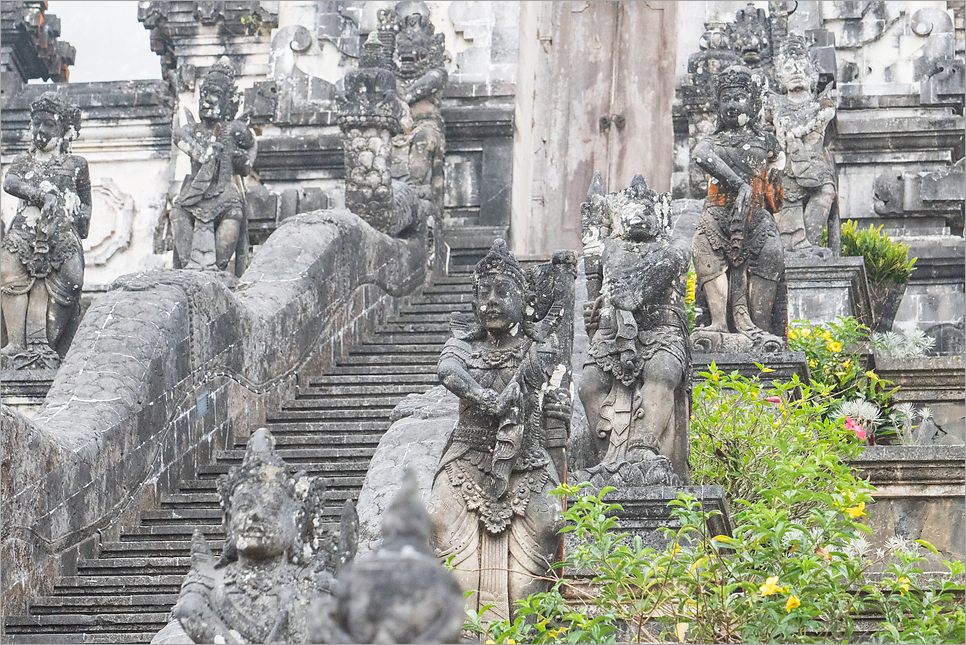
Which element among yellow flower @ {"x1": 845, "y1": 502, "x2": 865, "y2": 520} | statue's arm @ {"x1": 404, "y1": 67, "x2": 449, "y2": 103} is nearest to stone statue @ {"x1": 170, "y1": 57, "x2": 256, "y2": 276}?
statue's arm @ {"x1": 404, "y1": 67, "x2": 449, "y2": 103}

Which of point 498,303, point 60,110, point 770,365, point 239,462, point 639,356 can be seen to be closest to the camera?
point 498,303

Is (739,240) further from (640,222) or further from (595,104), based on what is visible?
(595,104)

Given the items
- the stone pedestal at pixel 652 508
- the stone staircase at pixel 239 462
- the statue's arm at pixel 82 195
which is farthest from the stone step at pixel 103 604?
the statue's arm at pixel 82 195

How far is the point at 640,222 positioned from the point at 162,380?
11.9 ft

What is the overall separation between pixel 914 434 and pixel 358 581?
860 cm

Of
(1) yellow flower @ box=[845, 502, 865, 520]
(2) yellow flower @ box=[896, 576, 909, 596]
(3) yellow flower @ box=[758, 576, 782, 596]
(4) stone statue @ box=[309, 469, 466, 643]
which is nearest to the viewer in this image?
(4) stone statue @ box=[309, 469, 466, 643]

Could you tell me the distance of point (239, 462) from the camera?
12023 millimetres

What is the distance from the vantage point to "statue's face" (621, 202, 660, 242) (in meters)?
9.93

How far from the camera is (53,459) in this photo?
407 inches

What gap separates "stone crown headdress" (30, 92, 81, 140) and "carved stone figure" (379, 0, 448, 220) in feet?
10.6

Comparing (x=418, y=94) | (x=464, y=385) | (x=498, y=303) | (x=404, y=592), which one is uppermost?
(x=418, y=94)

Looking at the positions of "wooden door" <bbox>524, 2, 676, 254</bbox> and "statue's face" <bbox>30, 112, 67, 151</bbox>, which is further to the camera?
"wooden door" <bbox>524, 2, 676, 254</bbox>

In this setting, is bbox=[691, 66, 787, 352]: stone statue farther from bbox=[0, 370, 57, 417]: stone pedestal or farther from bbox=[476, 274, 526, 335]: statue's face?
bbox=[0, 370, 57, 417]: stone pedestal

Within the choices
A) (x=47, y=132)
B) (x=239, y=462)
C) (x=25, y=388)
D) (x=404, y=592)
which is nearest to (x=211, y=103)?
(x=47, y=132)
